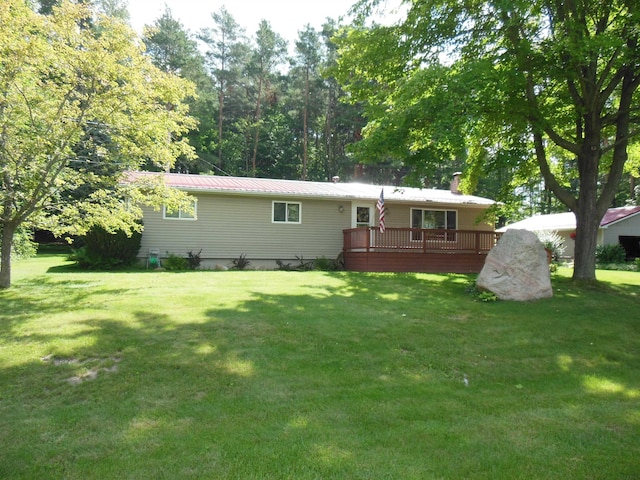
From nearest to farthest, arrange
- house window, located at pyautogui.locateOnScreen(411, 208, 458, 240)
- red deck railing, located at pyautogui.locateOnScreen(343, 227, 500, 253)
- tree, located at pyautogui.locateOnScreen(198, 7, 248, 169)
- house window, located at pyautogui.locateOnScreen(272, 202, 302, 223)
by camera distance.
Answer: red deck railing, located at pyautogui.locateOnScreen(343, 227, 500, 253) < house window, located at pyautogui.locateOnScreen(272, 202, 302, 223) < house window, located at pyautogui.locateOnScreen(411, 208, 458, 240) < tree, located at pyautogui.locateOnScreen(198, 7, 248, 169)

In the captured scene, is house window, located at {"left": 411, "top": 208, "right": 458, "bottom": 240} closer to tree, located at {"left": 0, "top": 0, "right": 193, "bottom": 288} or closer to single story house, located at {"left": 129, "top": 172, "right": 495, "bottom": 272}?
single story house, located at {"left": 129, "top": 172, "right": 495, "bottom": 272}

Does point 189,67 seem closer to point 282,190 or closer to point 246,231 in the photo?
point 282,190

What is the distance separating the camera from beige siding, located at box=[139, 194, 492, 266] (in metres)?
14.7

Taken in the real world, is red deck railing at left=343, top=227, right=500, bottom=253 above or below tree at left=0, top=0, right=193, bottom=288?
below

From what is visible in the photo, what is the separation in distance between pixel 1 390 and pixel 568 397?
5.17 meters

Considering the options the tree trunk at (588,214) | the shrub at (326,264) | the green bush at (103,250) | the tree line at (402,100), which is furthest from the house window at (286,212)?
the tree trunk at (588,214)

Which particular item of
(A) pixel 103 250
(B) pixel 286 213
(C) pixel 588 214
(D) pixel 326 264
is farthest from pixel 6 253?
(C) pixel 588 214

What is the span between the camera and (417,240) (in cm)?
1609

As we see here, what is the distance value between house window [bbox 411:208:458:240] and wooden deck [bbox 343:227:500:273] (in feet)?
5.78

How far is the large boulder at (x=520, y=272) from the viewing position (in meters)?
8.32

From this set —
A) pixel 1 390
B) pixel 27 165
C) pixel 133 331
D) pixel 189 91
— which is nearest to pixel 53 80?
pixel 27 165

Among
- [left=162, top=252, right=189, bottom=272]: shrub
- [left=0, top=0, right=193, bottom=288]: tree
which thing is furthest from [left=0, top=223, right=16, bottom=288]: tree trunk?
[left=162, top=252, right=189, bottom=272]: shrub

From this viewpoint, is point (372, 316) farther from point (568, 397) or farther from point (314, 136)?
point (314, 136)

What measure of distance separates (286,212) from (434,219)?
262 inches
